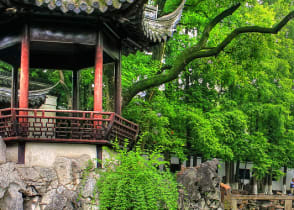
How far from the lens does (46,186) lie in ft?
20.9

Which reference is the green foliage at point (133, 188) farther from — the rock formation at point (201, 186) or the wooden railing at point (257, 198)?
the wooden railing at point (257, 198)

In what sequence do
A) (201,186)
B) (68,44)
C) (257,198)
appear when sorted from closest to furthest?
(68,44)
(201,186)
(257,198)

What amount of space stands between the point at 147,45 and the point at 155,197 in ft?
12.1

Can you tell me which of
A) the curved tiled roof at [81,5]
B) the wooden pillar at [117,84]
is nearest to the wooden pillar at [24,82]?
the curved tiled roof at [81,5]

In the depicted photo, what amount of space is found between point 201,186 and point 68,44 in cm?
350

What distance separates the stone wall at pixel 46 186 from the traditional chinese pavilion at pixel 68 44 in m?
0.29

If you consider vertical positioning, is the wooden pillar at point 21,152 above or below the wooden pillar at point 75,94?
below

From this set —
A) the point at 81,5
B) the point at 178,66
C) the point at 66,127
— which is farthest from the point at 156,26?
the point at 66,127

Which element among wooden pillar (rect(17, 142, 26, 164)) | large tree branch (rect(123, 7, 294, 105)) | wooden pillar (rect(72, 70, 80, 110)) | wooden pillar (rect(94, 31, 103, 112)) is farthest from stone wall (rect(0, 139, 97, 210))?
large tree branch (rect(123, 7, 294, 105))

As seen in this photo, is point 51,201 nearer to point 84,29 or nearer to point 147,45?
point 84,29

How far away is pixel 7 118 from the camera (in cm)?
673

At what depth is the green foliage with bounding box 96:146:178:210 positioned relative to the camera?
5.86 metres

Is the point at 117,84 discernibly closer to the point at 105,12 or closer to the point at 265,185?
the point at 105,12

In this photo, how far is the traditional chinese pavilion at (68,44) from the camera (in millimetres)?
6676
